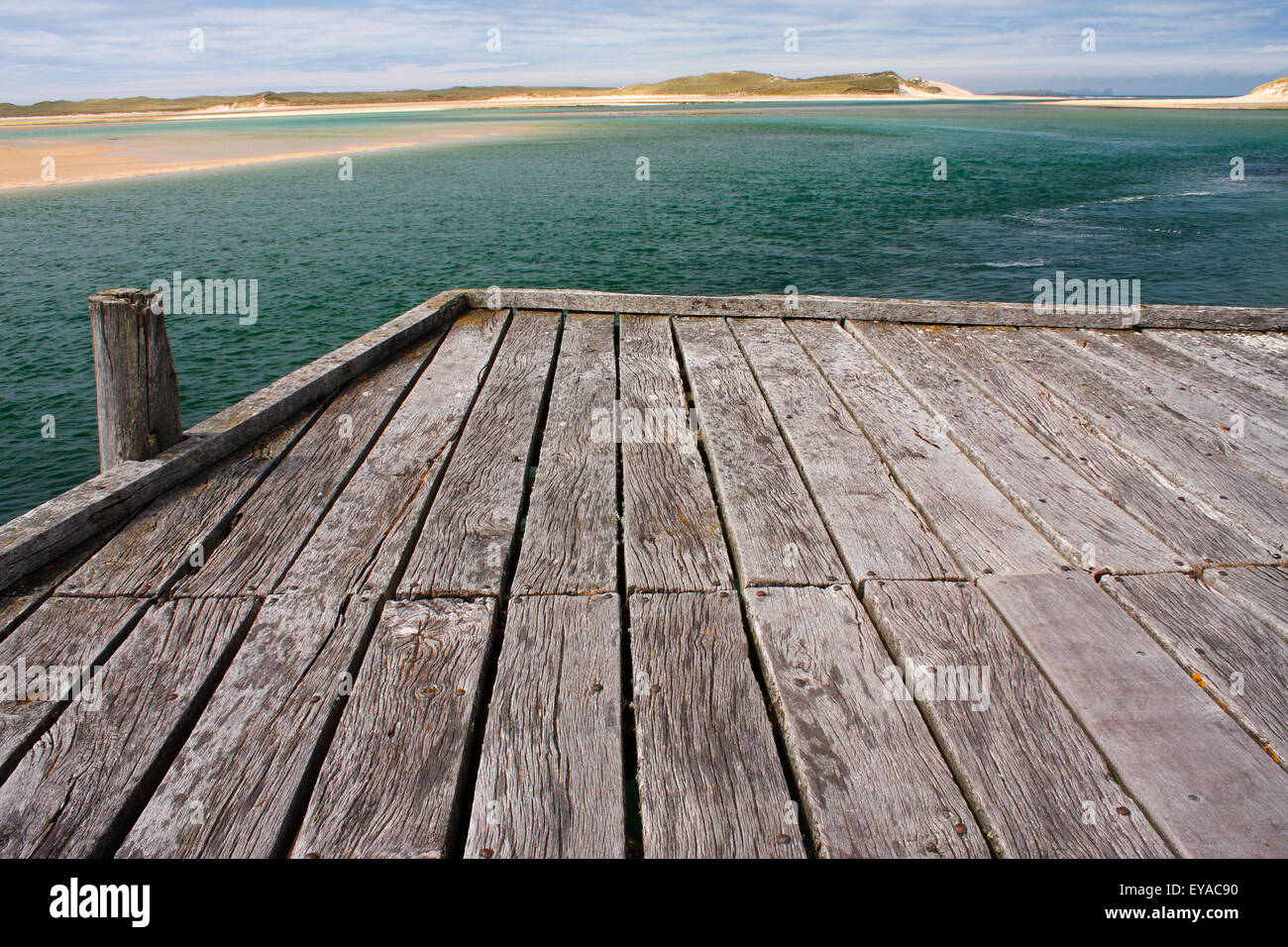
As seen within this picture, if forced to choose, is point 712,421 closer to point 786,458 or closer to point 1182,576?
point 786,458

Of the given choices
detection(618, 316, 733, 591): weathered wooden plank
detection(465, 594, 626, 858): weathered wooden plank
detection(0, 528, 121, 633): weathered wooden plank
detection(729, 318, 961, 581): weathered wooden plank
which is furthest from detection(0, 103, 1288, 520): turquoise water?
detection(465, 594, 626, 858): weathered wooden plank

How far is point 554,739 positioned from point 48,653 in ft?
5.46

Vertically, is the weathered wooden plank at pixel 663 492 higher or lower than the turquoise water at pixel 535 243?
lower

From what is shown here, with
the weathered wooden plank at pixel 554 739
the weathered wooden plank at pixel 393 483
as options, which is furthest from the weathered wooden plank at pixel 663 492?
the weathered wooden plank at pixel 393 483

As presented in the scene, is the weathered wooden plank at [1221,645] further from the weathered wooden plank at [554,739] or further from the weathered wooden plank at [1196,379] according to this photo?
the weathered wooden plank at [1196,379]

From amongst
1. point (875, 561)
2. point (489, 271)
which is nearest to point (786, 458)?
point (875, 561)

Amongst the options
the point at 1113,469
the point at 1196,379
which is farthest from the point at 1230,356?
the point at 1113,469

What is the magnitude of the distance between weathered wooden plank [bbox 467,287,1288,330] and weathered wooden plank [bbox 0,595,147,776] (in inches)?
153

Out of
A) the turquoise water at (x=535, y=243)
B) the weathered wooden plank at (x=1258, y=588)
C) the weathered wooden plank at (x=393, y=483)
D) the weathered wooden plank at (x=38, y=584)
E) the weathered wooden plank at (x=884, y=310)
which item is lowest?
the weathered wooden plank at (x=1258, y=588)

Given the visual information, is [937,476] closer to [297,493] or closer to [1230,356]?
[297,493]

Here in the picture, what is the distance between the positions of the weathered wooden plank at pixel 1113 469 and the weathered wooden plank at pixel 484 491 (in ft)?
6.74

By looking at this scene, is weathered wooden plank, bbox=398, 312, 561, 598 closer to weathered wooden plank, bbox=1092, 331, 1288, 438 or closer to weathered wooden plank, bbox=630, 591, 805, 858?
weathered wooden plank, bbox=630, 591, 805, 858

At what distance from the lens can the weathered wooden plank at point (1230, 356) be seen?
484cm
